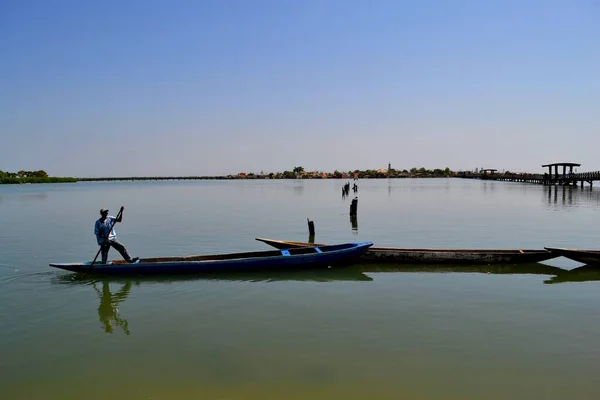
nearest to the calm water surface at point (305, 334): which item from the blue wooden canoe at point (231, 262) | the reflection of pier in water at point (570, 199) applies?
the blue wooden canoe at point (231, 262)

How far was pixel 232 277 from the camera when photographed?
13.8 meters

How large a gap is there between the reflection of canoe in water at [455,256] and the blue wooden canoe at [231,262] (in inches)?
36.5

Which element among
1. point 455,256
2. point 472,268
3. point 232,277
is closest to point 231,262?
point 232,277

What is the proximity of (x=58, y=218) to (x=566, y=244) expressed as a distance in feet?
102

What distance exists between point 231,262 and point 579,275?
10560 millimetres

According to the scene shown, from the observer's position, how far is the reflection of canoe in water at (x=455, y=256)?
49.2ft

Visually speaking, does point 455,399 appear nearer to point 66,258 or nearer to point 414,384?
point 414,384

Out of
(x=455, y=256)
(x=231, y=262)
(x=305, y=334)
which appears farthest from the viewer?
(x=455, y=256)

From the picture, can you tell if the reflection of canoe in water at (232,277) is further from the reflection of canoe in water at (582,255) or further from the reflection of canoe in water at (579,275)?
the reflection of canoe in water at (582,255)

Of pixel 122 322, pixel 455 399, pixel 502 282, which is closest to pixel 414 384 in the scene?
pixel 455 399

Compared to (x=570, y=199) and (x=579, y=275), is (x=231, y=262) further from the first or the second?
(x=570, y=199)

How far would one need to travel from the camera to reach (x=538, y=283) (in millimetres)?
13086

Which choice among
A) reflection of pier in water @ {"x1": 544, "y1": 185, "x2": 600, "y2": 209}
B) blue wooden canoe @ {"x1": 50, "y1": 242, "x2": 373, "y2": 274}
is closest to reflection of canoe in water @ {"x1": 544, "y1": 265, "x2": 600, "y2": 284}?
blue wooden canoe @ {"x1": 50, "y1": 242, "x2": 373, "y2": 274}

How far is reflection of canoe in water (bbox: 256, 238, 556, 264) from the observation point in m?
15.0
